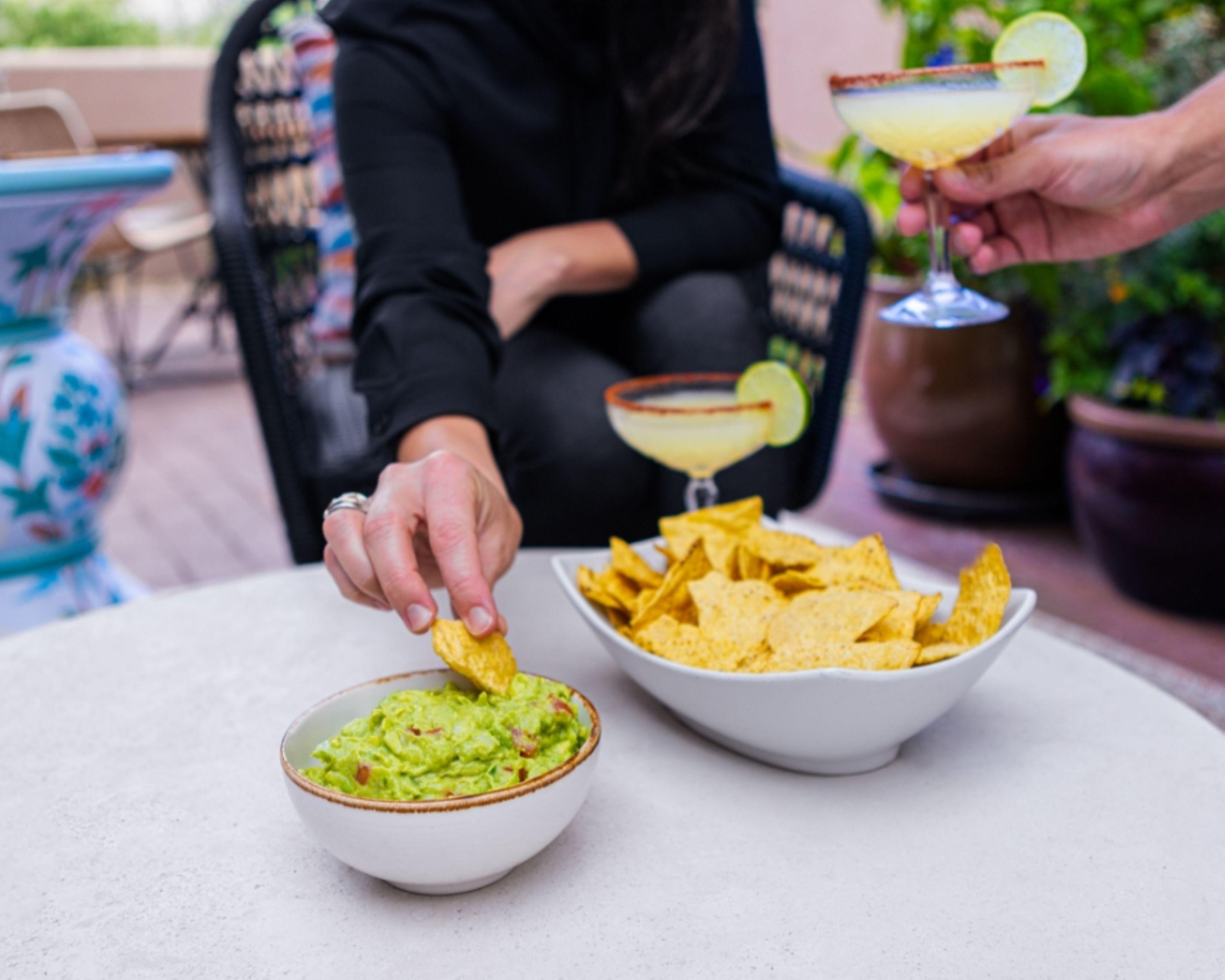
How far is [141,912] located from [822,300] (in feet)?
4.09

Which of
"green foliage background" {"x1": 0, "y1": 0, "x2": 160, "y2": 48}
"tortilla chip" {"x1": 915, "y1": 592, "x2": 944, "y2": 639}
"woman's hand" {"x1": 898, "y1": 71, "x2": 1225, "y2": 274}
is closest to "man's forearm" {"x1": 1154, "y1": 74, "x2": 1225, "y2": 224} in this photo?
"woman's hand" {"x1": 898, "y1": 71, "x2": 1225, "y2": 274}

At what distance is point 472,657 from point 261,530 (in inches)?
93.9

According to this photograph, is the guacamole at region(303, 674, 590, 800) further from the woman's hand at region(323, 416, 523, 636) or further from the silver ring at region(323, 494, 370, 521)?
the silver ring at region(323, 494, 370, 521)

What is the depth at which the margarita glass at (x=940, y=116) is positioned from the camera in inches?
33.5

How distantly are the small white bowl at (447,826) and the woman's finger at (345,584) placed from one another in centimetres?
17

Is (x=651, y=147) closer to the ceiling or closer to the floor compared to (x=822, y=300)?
closer to the ceiling

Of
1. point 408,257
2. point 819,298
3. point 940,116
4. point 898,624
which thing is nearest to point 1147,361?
point 819,298

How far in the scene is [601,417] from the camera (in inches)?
54.7

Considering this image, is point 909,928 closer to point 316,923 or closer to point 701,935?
point 701,935

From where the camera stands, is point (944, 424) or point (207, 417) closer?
point (944, 424)

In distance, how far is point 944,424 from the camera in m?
2.44

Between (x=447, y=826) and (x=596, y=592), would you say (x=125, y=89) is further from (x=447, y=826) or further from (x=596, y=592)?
(x=447, y=826)

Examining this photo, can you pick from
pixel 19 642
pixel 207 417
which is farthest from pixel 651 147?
pixel 207 417

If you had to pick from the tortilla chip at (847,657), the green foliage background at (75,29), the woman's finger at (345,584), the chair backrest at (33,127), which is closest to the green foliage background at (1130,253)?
the tortilla chip at (847,657)
